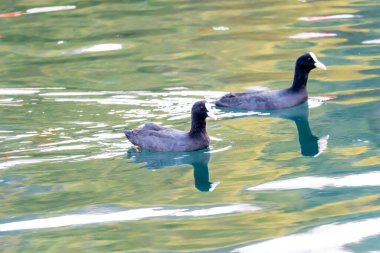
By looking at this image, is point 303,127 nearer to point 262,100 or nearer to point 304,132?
point 304,132

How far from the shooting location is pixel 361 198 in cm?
1032

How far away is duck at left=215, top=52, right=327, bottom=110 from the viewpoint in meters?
14.7

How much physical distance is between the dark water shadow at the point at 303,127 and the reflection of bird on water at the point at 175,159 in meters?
1.18

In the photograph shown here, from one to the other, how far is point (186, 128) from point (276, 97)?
1.70m

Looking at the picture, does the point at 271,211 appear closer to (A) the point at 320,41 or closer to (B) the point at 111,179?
(B) the point at 111,179

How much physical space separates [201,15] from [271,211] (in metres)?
12.9

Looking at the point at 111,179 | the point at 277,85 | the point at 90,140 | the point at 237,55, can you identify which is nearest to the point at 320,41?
the point at 237,55

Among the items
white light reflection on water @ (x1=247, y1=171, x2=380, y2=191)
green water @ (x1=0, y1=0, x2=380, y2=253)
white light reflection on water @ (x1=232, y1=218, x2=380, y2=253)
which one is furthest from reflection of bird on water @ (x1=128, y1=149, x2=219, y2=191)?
white light reflection on water @ (x1=232, y1=218, x2=380, y2=253)

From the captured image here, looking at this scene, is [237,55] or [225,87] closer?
[225,87]

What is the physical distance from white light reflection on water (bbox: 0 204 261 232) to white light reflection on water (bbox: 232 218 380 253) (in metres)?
0.97

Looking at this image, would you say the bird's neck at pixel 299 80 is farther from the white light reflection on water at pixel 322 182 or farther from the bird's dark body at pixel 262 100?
the white light reflection on water at pixel 322 182

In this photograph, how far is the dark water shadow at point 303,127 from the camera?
12.5m

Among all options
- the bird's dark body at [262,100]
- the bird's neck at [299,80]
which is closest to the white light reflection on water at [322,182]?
the bird's dark body at [262,100]

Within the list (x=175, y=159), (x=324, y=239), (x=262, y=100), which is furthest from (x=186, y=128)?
(x=324, y=239)
